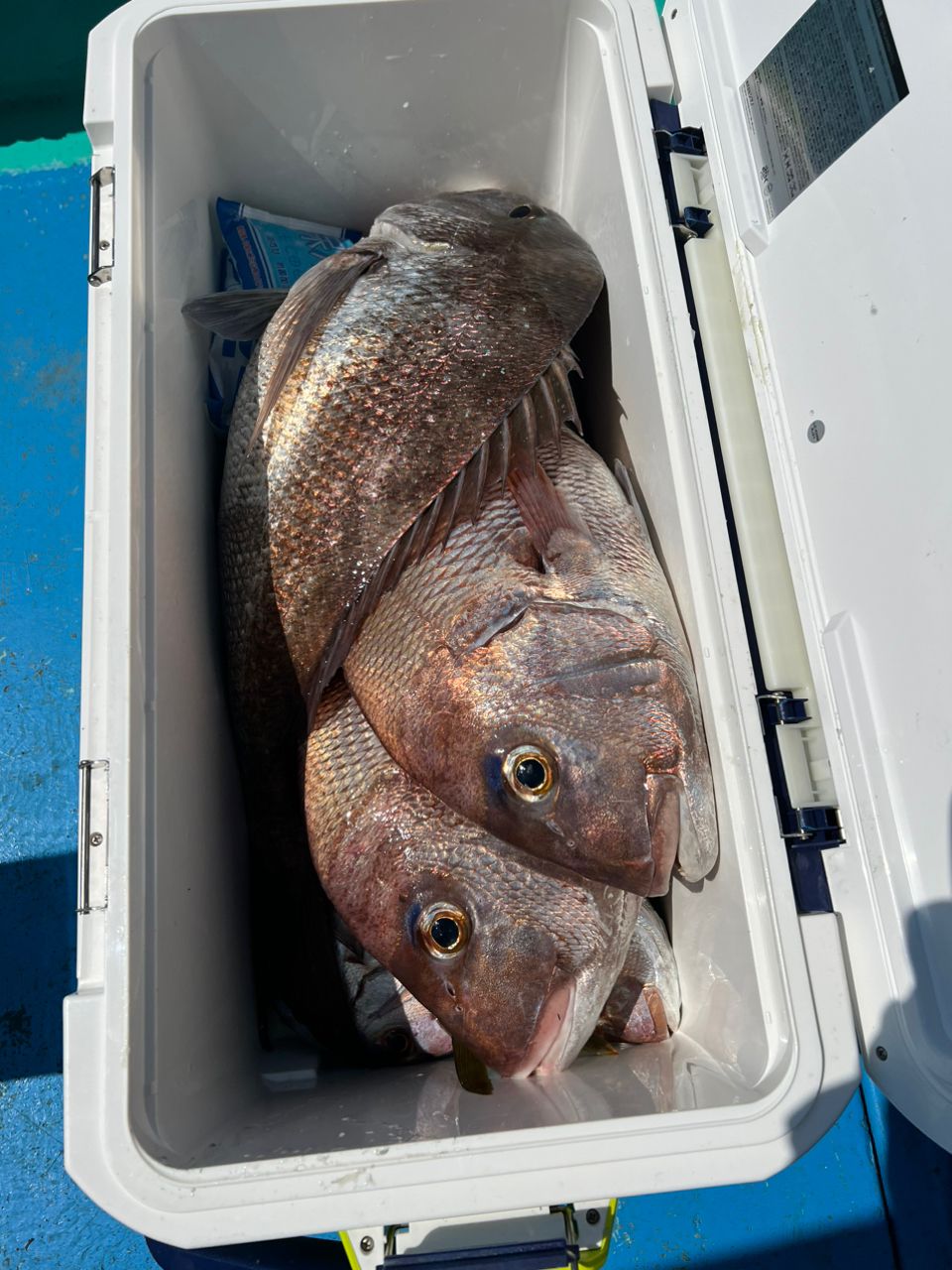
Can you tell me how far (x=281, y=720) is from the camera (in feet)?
4.65

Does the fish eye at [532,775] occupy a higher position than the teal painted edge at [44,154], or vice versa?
the teal painted edge at [44,154]

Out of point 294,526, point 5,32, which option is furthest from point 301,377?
point 5,32

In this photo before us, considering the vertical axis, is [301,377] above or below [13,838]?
above

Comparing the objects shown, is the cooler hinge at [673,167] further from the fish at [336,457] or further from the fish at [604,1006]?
the fish at [604,1006]

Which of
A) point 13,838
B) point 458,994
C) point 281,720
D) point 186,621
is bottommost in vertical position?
point 458,994

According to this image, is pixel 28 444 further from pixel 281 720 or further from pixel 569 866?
pixel 569 866

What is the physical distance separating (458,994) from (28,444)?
174cm

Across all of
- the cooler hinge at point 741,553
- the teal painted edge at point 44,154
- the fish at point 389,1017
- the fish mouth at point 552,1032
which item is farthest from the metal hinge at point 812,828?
the teal painted edge at point 44,154

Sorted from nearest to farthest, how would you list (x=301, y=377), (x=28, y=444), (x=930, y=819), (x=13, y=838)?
(x=930, y=819)
(x=301, y=377)
(x=13, y=838)
(x=28, y=444)

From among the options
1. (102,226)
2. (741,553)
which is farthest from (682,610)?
(102,226)

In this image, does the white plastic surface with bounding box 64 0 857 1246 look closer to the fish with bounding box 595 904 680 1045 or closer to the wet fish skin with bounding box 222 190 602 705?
the fish with bounding box 595 904 680 1045

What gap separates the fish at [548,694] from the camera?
3.71 ft

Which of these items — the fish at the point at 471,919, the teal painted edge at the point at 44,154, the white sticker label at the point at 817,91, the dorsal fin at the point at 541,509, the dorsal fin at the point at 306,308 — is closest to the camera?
the white sticker label at the point at 817,91

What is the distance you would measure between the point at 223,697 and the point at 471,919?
23.1 inches
